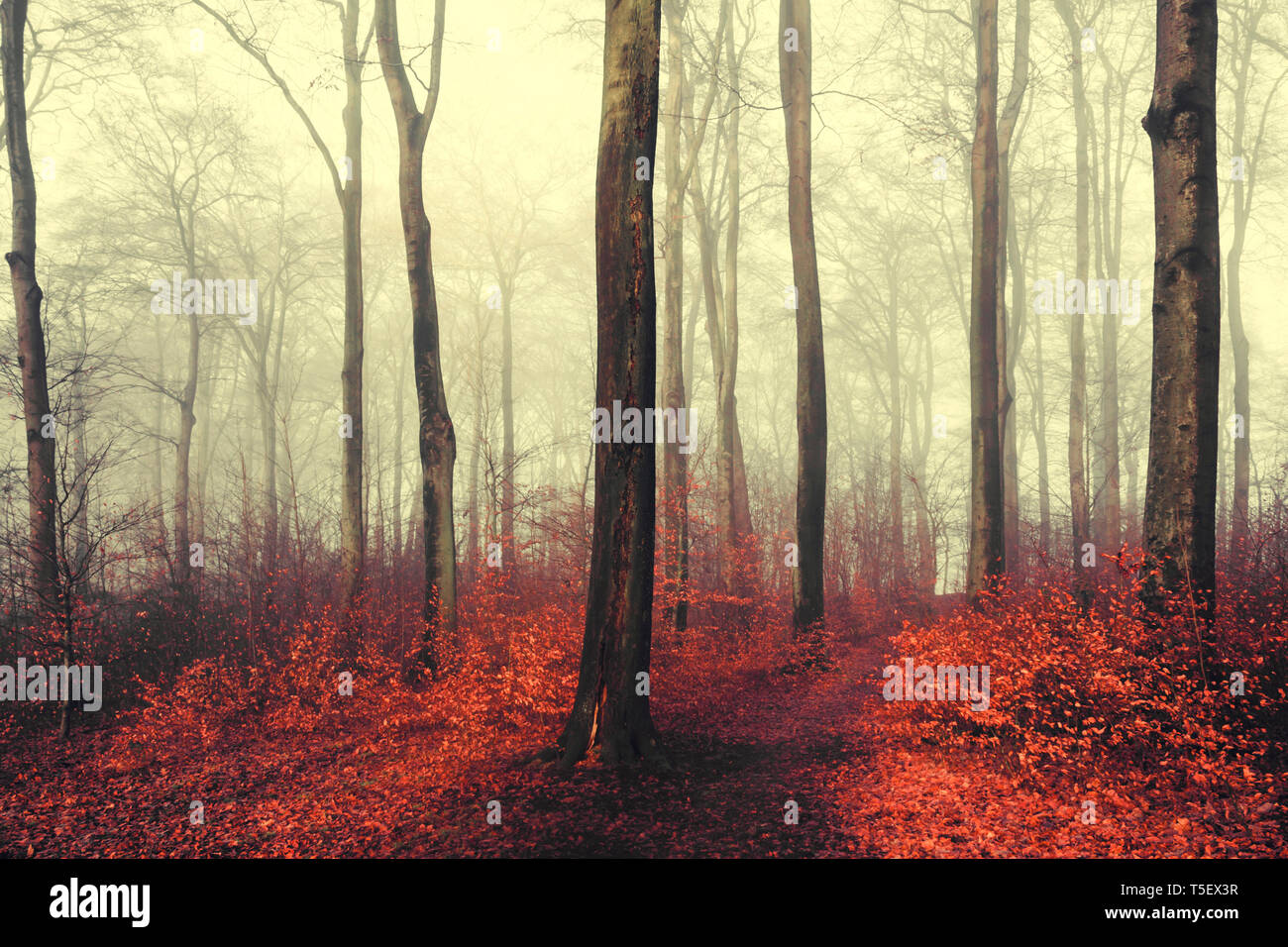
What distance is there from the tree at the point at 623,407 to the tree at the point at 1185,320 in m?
4.32

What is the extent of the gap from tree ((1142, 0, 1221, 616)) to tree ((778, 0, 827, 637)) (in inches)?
190

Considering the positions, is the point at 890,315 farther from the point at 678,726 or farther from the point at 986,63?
the point at 678,726

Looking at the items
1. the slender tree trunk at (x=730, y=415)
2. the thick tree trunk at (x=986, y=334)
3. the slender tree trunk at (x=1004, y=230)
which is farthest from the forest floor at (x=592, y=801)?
the slender tree trunk at (x=1004, y=230)

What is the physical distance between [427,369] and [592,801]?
6.50 meters

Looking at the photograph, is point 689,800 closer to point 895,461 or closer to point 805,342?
point 805,342

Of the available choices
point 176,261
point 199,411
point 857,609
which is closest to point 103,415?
point 199,411

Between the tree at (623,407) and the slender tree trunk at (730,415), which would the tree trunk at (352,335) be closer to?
the tree at (623,407)

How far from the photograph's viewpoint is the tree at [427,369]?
32.9ft

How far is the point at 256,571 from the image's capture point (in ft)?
43.5

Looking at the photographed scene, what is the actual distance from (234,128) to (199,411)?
19.0 metres

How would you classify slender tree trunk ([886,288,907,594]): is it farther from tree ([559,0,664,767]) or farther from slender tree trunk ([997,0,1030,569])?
tree ([559,0,664,767])

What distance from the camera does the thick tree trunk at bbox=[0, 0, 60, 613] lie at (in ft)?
31.8

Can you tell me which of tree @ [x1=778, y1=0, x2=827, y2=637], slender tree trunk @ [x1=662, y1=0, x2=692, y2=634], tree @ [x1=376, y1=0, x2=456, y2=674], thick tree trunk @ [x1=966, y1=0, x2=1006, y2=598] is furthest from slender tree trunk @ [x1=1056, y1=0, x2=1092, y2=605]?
tree @ [x1=376, y1=0, x2=456, y2=674]

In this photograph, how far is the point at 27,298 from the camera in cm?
990
